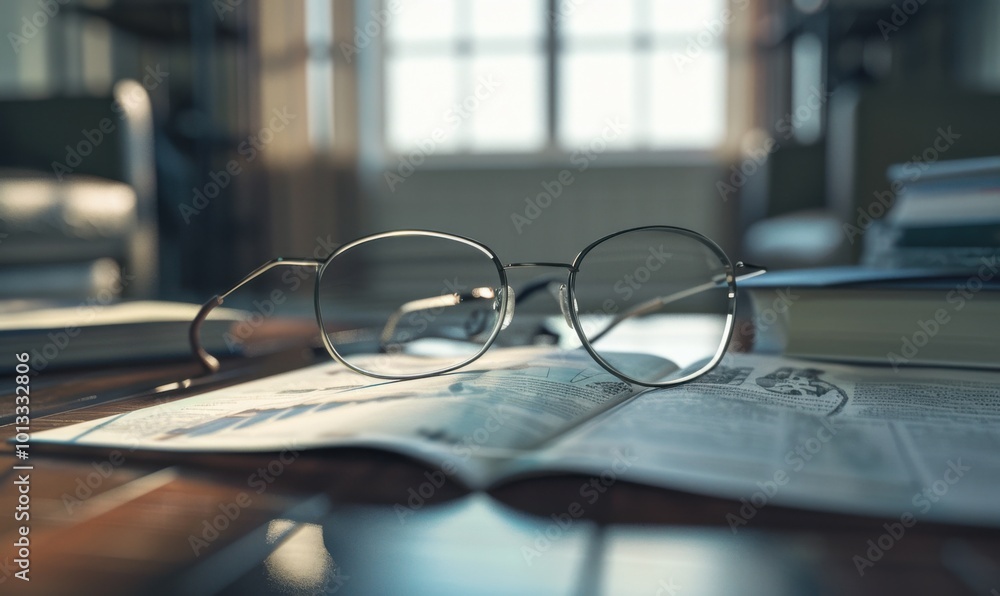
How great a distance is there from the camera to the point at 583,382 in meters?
0.41

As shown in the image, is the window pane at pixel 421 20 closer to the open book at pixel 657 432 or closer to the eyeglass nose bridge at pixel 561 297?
the eyeglass nose bridge at pixel 561 297

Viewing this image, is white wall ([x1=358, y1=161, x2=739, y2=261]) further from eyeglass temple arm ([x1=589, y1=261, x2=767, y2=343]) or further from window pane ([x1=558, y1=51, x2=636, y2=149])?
eyeglass temple arm ([x1=589, y1=261, x2=767, y2=343])

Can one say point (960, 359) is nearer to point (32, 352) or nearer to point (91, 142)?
point (32, 352)

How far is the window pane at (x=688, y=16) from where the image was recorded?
10.9 feet

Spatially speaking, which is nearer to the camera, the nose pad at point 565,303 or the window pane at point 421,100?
the nose pad at point 565,303

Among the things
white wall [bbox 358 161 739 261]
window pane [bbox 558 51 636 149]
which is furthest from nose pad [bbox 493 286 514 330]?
window pane [bbox 558 51 636 149]

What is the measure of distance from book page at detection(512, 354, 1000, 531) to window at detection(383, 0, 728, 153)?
3.20 m

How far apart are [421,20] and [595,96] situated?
1.04m


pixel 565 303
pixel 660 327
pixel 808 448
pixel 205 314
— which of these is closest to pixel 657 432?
Result: pixel 808 448

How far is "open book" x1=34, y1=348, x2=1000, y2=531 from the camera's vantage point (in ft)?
0.75

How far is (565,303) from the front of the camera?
54cm

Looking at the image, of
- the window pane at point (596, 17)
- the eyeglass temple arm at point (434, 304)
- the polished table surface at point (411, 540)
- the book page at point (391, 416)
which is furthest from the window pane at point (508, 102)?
the polished table surface at point (411, 540)

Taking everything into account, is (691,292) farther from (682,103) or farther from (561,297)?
(682,103)

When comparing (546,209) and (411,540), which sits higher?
(546,209)
